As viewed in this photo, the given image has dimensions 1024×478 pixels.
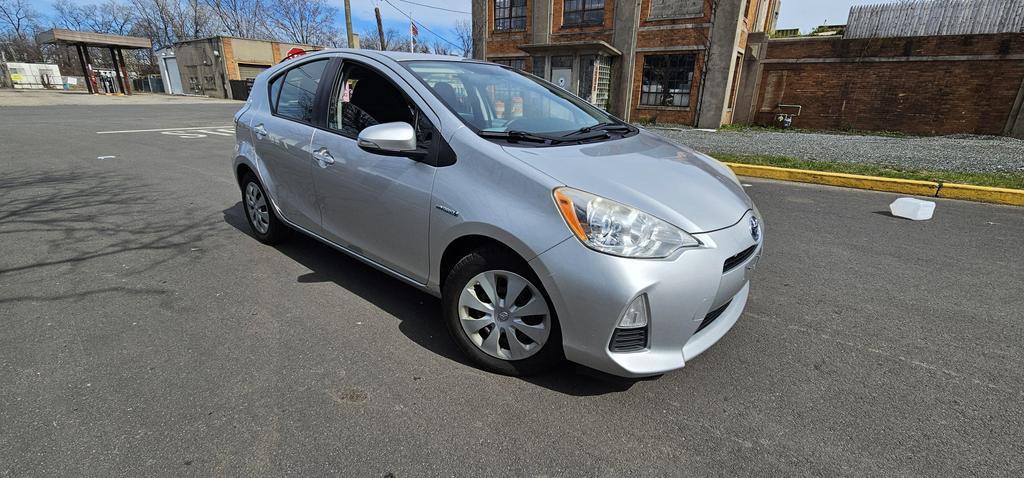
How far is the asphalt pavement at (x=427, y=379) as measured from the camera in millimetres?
1885

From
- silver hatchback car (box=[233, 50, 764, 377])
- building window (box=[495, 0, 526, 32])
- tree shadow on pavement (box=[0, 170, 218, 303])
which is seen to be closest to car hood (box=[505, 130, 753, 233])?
silver hatchback car (box=[233, 50, 764, 377])

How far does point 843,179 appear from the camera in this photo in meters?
6.92

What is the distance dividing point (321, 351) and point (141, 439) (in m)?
0.83

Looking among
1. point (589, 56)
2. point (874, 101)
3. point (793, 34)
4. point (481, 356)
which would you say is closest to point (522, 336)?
point (481, 356)

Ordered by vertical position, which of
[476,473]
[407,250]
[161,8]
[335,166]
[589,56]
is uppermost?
[161,8]

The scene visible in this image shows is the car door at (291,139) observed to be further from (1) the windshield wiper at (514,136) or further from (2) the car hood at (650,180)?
(2) the car hood at (650,180)

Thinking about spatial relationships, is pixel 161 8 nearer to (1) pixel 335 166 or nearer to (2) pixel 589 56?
(2) pixel 589 56

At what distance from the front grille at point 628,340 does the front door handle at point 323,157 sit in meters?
2.08

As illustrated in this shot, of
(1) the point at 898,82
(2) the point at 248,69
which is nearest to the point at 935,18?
(1) the point at 898,82

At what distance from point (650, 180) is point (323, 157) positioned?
2.07m

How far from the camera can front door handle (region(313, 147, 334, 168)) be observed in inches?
119

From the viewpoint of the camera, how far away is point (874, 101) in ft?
54.4

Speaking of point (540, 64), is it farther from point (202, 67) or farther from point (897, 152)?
point (202, 67)

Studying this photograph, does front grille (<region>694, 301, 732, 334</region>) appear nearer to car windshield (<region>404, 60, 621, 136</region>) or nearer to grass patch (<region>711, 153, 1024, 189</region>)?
car windshield (<region>404, 60, 621, 136</region>)
